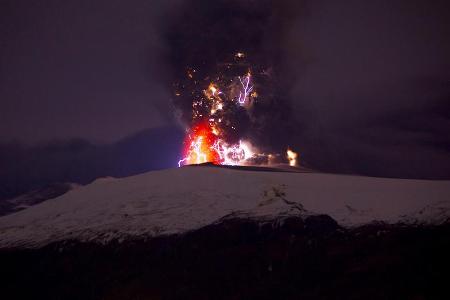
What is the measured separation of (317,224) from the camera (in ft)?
76.1

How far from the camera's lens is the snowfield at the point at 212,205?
2420cm

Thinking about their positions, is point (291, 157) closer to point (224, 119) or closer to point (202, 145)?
point (224, 119)

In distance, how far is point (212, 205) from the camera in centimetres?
2638

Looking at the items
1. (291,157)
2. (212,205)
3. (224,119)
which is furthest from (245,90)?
(212,205)

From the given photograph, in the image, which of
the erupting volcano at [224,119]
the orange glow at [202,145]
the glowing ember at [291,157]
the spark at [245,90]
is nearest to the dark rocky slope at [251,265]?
the orange glow at [202,145]

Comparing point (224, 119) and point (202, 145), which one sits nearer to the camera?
point (224, 119)

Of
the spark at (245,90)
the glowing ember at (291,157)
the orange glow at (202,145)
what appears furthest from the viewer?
the glowing ember at (291,157)

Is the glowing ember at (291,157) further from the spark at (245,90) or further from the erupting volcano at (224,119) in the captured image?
the spark at (245,90)

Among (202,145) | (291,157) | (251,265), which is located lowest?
(251,265)

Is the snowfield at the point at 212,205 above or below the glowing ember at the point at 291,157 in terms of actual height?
below

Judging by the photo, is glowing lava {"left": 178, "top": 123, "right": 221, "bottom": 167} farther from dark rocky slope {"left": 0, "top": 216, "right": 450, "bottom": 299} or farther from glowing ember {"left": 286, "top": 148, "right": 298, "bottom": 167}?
dark rocky slope {"left": 0, "top": 216, "right": 450, "bottom": 299}

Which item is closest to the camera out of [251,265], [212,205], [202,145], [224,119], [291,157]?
[251,265]

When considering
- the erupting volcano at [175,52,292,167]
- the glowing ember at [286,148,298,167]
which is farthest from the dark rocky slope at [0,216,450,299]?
the glowing ember at [286,148,298,167]

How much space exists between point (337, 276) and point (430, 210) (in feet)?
21.0
